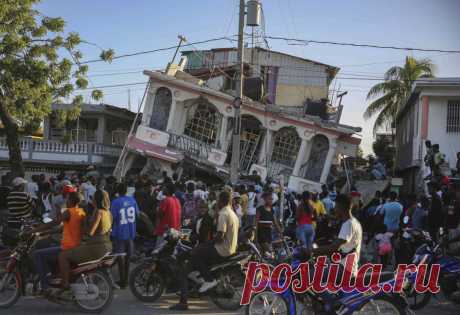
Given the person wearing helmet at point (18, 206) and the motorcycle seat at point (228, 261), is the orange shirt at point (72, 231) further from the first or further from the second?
the person wearing helmet at point (18, 206)

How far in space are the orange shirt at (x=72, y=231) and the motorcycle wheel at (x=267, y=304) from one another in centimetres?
261

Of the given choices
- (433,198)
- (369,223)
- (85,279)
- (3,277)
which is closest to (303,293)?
(85,279)

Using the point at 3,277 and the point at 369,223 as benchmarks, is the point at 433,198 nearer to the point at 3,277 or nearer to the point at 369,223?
the point at 369,223

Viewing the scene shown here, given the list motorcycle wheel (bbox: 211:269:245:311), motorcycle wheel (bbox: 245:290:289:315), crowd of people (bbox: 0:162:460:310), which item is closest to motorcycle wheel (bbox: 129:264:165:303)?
crowd of people (bbox: 0:162:460:310)

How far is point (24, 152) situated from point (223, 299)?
2060 cm

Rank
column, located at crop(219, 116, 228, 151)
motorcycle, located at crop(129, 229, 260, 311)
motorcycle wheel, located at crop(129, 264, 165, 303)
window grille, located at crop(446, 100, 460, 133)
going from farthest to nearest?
1. column, located at crop(219, 116, 228, 151)
2. window grille, located at crop(446, 100, 460, 133)
3. motorcycle wheel, located at crop(129, 264, 165, 303)
4. motorcycle, located at crop(129, 229, 260, 311)

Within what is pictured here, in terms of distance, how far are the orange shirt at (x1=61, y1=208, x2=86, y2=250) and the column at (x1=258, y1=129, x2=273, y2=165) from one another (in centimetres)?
1602

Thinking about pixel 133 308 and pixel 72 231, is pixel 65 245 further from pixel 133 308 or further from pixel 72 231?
pixel 133 308

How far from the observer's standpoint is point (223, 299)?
7406mm

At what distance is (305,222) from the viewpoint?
33.5ft

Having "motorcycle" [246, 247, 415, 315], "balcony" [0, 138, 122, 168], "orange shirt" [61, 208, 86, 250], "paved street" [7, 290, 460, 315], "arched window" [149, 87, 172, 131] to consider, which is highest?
"arched window" [149, 87, 172, 131]

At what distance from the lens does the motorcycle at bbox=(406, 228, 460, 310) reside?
745 centimetres

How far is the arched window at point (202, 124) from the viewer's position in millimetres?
23578

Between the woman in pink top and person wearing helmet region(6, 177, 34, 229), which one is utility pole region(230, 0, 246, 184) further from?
person wearing helmet region(6, 177, 34, 229)
